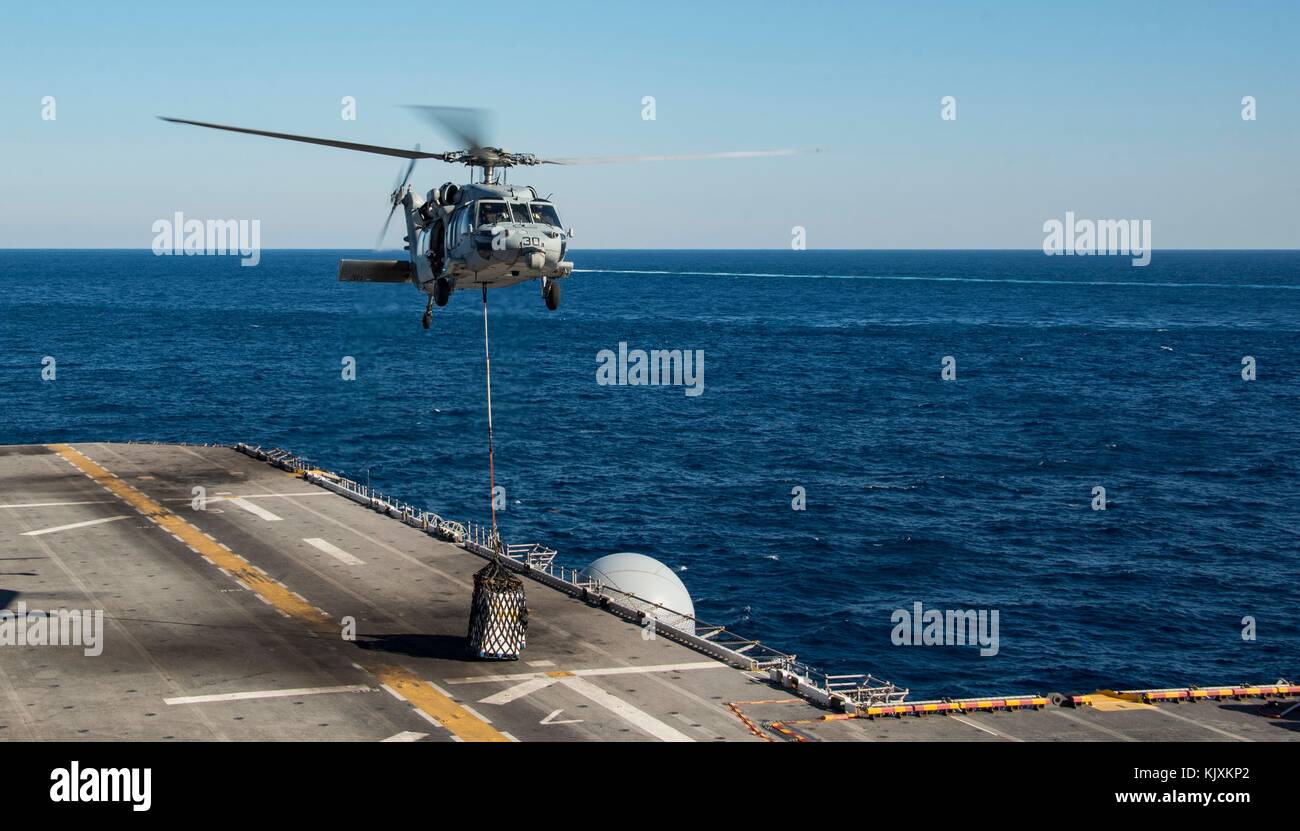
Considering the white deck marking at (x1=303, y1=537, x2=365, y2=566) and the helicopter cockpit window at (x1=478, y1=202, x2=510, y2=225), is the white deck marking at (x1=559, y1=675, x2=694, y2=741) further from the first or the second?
the white deck marking at (x1=303, y1=537, x2=365, y2=566)

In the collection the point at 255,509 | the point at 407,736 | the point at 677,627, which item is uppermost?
the point at 255,509

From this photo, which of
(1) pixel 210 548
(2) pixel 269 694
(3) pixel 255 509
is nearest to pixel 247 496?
(3) pixel 255 509

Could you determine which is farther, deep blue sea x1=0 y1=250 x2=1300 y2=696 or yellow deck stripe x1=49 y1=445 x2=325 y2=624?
deep blue sea x1=0 y1=250 x2=1300 y2=696

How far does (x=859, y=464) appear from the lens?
338 feet

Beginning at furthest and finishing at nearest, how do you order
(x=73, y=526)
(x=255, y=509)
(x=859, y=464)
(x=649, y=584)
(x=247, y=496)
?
(x=859, y=464) → (x=247, y=496) → (x=255, y=509) → (x=73, y=526) → (x=649, y=584)

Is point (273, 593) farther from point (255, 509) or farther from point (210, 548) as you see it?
point (255, 509)

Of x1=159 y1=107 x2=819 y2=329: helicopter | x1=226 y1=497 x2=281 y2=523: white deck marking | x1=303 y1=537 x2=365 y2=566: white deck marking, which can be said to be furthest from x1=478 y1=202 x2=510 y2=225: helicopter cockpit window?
x1=226 y1=497 x2=281 y2=523: white deck marking

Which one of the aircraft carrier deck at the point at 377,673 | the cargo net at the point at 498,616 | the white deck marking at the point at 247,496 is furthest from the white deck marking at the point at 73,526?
the cargo net at the point at 498,616

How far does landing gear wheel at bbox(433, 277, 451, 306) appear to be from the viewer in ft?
135

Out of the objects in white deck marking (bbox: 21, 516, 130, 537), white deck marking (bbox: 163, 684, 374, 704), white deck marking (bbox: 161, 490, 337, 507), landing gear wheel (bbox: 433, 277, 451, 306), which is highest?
landing gear wheel (bbox: 433, 277, 451, 306)

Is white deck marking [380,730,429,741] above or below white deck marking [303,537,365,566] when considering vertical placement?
below

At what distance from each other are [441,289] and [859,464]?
66427 millimetres

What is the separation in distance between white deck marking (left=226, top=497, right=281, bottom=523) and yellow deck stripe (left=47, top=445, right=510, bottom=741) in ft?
11.4
